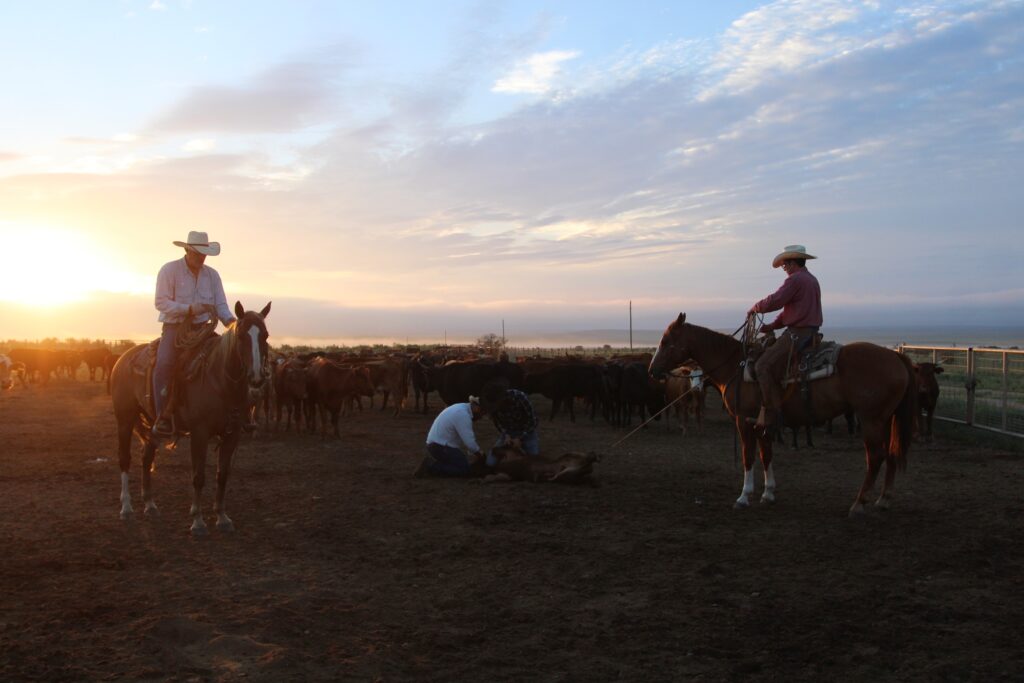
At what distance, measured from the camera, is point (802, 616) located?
20.0ft

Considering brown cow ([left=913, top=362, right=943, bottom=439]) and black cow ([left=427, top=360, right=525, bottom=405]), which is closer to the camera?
brown cow ([left=913, top=362, right=943, bottom=439])

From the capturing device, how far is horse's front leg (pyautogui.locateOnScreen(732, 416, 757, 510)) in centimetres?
1010

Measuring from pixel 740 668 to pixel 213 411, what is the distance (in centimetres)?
588

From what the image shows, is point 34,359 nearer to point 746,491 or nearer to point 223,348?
point 223,348

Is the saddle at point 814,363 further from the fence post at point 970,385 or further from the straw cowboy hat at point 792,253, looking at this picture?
the fence post at point 970,385

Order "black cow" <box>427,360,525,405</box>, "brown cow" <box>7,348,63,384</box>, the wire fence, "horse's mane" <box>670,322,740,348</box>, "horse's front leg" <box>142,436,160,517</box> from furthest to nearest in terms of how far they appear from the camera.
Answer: "brown cow" <box>7,348,63,384</box>, "black cow" <box>427,360,525,405</box>, the wire fence, "horse's mane" <box>670,322,740,348</box>, "horse's front leg" <box>142,436,160,517</box>

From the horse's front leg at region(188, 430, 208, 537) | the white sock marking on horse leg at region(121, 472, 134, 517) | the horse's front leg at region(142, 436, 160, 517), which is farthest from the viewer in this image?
the horse's front leg at region(142, 436, 160, 517)

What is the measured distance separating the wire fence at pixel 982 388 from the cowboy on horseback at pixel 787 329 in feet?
30.2

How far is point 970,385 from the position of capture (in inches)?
722

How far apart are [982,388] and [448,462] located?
13599 millimetres

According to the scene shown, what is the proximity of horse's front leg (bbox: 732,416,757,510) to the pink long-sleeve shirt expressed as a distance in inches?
55.5

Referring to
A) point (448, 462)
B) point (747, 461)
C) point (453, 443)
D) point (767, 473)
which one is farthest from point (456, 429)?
point (767, 473)

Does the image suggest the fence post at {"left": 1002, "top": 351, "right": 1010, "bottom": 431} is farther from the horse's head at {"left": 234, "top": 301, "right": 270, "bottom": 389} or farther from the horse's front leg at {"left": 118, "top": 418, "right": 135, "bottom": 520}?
the horse's front leg at {"left": 118, "top": 418, "right": 135, "bottom": 520}

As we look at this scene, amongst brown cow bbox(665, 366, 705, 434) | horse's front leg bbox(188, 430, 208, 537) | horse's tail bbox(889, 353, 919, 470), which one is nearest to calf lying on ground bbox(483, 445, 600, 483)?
horse's tail bbox(889, 353, 919, 470)
